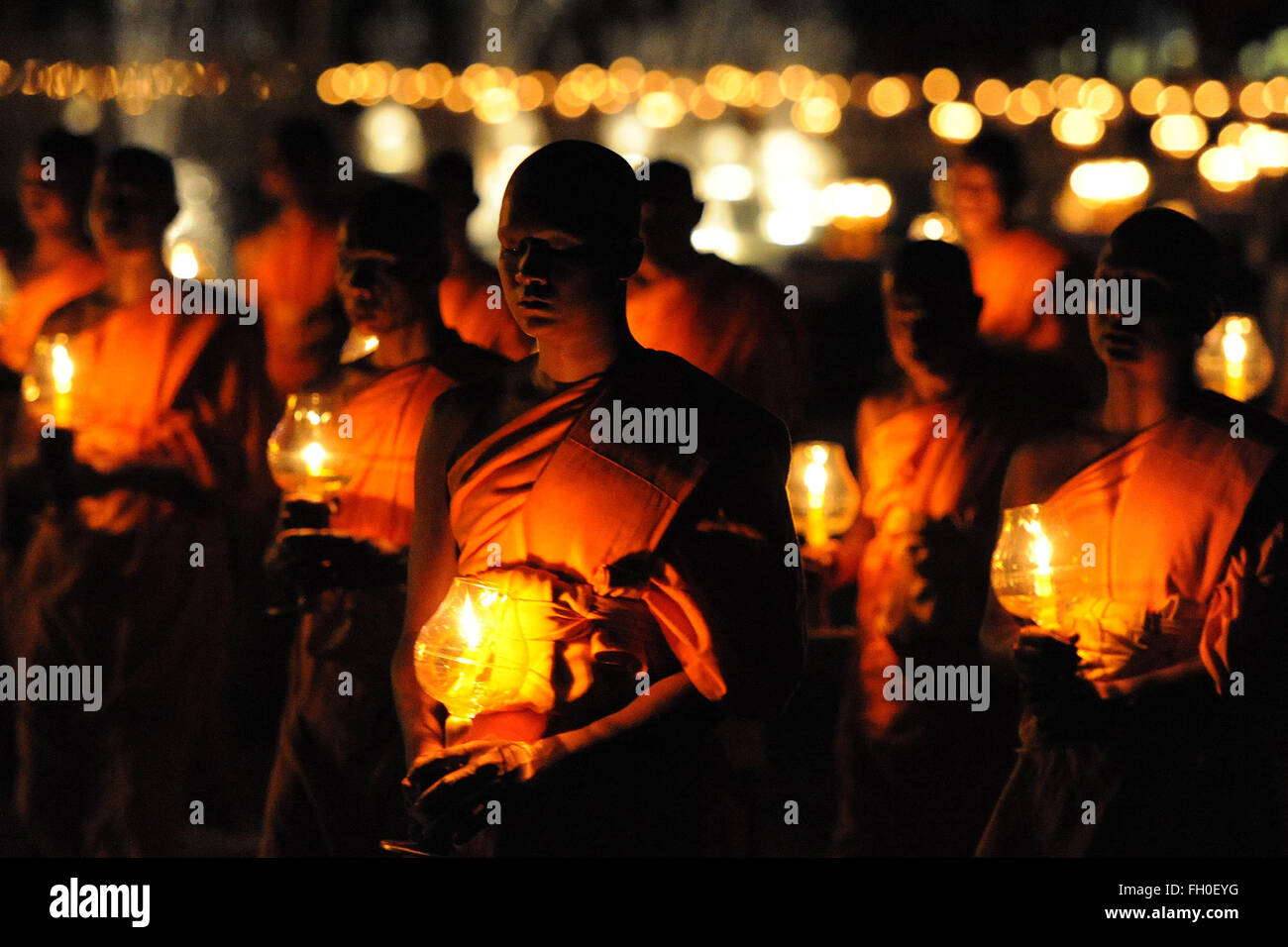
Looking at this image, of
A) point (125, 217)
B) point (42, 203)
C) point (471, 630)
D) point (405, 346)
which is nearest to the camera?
point (471, 630)

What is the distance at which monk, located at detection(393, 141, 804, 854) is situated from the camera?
3.77 metres

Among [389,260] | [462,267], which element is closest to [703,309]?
[462,267]

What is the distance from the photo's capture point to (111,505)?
20.5 feet

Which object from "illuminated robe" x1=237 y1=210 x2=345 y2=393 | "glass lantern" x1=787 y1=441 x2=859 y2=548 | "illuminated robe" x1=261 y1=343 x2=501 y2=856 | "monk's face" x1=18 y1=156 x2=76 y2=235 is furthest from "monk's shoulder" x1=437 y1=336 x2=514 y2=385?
"monk's face" x1=18 y1=156 x2=76 y2=235

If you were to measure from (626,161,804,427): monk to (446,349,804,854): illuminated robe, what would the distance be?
9.70ft

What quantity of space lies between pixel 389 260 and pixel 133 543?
4.67ft

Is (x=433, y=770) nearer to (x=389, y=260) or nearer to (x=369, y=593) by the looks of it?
Answer: (x=369, y=593)

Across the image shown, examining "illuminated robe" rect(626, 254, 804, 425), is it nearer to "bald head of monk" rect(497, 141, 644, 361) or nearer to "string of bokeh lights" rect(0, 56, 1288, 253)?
"bald head of monk" rect(497, 141, 644, 361)

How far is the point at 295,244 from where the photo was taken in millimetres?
8500

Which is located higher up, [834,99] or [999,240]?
[834,99]

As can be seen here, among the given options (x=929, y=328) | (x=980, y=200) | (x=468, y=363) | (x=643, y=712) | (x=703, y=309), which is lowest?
(x=643, y=712)

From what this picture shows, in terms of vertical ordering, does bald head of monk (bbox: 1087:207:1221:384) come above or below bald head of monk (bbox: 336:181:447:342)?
below

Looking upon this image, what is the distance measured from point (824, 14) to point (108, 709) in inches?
2404

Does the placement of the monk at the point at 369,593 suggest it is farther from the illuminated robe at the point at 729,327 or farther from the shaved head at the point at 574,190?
the shaved head at the point at 574,190
